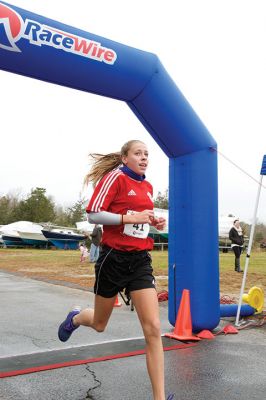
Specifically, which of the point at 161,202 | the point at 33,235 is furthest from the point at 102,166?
the point at 161,202

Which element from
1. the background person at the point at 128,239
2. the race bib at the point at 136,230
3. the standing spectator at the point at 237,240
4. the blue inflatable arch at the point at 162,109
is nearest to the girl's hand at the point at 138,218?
the background person at the point at 128,239

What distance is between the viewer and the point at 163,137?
5465mm

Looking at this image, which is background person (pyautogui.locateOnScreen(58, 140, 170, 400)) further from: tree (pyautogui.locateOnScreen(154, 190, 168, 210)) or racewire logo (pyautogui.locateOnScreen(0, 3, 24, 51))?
tree (pyautogui.locateOnScreen(154, 190, 168, 210))

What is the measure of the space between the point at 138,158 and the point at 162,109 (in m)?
1.71

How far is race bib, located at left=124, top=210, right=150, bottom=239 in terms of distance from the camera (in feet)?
11.3

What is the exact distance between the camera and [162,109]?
5156 millimetres

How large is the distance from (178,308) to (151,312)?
2481 mm

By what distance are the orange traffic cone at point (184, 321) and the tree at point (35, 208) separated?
166 feet

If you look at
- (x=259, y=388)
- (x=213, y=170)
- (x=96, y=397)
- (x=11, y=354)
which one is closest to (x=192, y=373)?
(x=259, y=388)

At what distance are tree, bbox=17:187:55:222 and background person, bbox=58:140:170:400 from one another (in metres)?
52.2

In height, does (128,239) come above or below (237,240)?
below

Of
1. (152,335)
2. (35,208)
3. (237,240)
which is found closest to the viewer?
(152,335)

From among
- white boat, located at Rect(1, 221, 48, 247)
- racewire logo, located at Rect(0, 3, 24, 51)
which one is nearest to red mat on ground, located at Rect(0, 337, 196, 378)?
racewire logo, located at Rect(0, 3, 24, 51)

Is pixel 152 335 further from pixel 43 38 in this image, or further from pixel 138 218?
pixel 43 38
